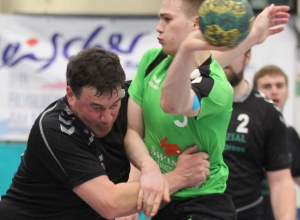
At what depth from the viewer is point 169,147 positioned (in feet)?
10.5

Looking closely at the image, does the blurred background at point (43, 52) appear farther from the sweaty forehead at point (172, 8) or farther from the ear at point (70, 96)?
the sweaty forehead at point (172, 8)

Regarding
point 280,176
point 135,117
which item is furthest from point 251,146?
point 135,117

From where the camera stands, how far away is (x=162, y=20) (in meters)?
3.12

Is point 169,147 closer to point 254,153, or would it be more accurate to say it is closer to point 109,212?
point 109,212

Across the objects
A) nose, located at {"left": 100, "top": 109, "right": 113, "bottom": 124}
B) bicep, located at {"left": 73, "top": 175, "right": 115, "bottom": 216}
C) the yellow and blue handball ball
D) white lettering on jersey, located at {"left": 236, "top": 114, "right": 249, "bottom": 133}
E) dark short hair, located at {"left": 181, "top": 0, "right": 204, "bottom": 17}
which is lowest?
bicep, located at {"left": 73, "top": 175, "right": 115, "bottom": 216}

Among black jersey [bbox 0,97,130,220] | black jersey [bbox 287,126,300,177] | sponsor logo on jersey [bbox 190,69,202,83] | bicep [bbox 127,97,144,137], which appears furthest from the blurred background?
sponsor logo on jersey [bbox 190,69,202,83]

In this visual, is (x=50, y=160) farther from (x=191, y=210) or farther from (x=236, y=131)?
(x=236, y=131)

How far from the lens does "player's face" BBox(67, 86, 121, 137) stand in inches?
122

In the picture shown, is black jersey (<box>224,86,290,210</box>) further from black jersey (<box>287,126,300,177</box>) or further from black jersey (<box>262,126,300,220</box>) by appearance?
black jersey (<box>287,126,300,177</box>)

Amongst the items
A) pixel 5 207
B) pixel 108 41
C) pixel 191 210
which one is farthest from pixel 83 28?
pixel 191 210

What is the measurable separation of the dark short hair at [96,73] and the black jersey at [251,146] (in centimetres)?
136

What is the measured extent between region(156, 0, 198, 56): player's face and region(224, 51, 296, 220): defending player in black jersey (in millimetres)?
1306

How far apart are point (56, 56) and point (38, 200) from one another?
3124 millimetres

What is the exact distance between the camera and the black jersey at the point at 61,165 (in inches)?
126
